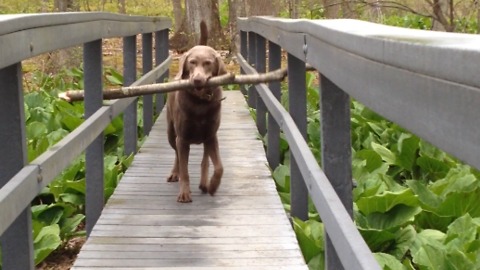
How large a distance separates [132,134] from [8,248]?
4.33 metres

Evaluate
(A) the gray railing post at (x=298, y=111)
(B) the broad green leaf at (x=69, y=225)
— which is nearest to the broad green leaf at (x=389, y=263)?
(A) the gray railing post at (x=298, y=111)

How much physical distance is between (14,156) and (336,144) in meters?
1.39

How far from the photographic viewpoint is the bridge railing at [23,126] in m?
3.20

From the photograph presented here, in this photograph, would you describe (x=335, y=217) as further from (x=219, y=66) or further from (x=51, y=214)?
(x=51, y=214)

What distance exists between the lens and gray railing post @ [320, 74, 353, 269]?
3365 mm

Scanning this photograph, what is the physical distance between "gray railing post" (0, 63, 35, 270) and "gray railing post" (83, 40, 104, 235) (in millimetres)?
1886

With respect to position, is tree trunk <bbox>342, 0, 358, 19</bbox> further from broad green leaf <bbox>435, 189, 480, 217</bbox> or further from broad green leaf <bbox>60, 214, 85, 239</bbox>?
broad green leaf <bbox>60, 214, 85, 239</bbox>

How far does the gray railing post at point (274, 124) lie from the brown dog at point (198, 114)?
1.28 m

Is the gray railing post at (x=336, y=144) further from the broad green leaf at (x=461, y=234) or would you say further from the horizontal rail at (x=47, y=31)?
the broad green leaf at (x=461, y=234)

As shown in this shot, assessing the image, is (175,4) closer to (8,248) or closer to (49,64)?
(49,64)

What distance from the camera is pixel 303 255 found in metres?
4.98

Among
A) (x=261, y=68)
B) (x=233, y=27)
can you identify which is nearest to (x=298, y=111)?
(x=261, y=68)

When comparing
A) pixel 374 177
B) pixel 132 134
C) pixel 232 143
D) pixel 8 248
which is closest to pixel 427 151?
pixel 374 177

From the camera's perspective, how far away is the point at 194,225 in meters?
5.27
